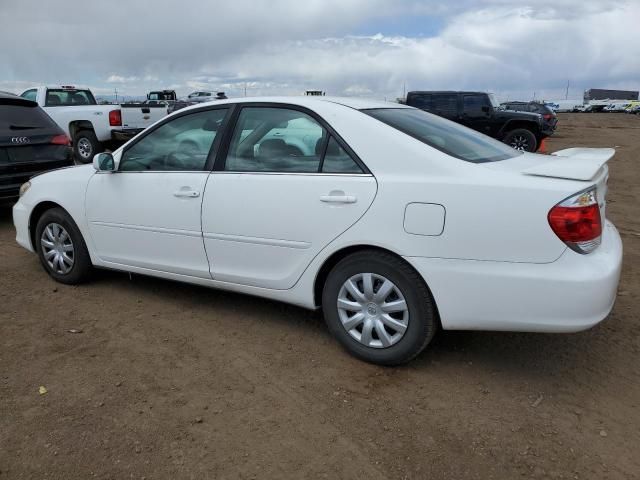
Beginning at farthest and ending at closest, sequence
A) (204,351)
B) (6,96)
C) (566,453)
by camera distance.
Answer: (6,96)
(204,351)
(566,453)

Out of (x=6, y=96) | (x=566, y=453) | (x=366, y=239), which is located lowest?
(x=566, y=453)

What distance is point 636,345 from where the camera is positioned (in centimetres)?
353

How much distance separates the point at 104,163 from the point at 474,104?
12.7m

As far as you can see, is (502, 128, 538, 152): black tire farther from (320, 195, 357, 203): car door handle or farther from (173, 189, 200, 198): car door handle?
(320, 195, 357, 203): car door handle

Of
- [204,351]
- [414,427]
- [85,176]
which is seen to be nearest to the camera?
[414,427]

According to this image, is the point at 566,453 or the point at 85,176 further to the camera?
the point at 85,176

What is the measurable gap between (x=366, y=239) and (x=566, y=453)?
1.43m

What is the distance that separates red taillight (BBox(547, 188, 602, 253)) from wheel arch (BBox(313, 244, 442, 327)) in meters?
0.73

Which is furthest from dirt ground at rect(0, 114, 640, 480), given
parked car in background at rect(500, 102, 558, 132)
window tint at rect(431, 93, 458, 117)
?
parked car in background at rect(500, 102, 558, 132)

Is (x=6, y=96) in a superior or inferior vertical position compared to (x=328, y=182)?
superior

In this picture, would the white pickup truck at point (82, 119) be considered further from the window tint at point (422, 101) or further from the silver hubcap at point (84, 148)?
the window tint at point (422, 101)

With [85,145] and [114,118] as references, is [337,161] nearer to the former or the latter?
[114,118]

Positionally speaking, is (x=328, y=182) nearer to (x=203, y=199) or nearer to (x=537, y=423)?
(x=203, y=199)

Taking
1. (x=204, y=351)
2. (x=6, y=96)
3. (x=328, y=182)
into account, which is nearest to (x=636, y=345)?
(x=328, y=182)
